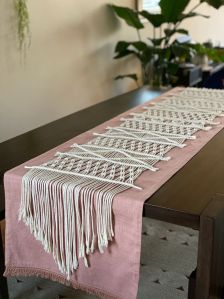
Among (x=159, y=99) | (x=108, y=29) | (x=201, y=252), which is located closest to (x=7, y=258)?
(x=201, y=252)

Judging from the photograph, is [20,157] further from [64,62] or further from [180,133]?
[64,62]

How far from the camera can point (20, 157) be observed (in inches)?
59.7

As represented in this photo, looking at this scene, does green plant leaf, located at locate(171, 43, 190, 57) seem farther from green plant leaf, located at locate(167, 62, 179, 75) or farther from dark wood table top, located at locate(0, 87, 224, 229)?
dark wood table top, located at locate(0, 87, 224, 229)

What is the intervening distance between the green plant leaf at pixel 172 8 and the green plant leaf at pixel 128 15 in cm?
23

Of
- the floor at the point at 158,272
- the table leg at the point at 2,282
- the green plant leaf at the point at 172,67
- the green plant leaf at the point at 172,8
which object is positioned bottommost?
the floor at the point at 158,272

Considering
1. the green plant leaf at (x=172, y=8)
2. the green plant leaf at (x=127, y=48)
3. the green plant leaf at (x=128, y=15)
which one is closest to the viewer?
the green plant leaf at (x=172, y=8)

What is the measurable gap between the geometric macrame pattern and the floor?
0.59 metres

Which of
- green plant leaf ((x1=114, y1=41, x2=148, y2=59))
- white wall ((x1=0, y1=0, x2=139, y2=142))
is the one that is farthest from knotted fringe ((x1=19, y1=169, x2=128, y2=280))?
green plant leaf ((x1=114, y1=41, x2=148, y2=59))

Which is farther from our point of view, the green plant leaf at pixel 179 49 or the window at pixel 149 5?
the window at pixel 149 5

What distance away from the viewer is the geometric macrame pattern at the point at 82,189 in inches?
46.0

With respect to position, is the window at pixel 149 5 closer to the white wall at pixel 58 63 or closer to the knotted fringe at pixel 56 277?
the white wall at pixel 58 63

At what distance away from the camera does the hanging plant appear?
235 cm

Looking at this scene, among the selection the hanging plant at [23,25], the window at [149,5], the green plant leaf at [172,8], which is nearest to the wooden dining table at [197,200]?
the hanging plant at [23,25]

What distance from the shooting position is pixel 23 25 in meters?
2.41
